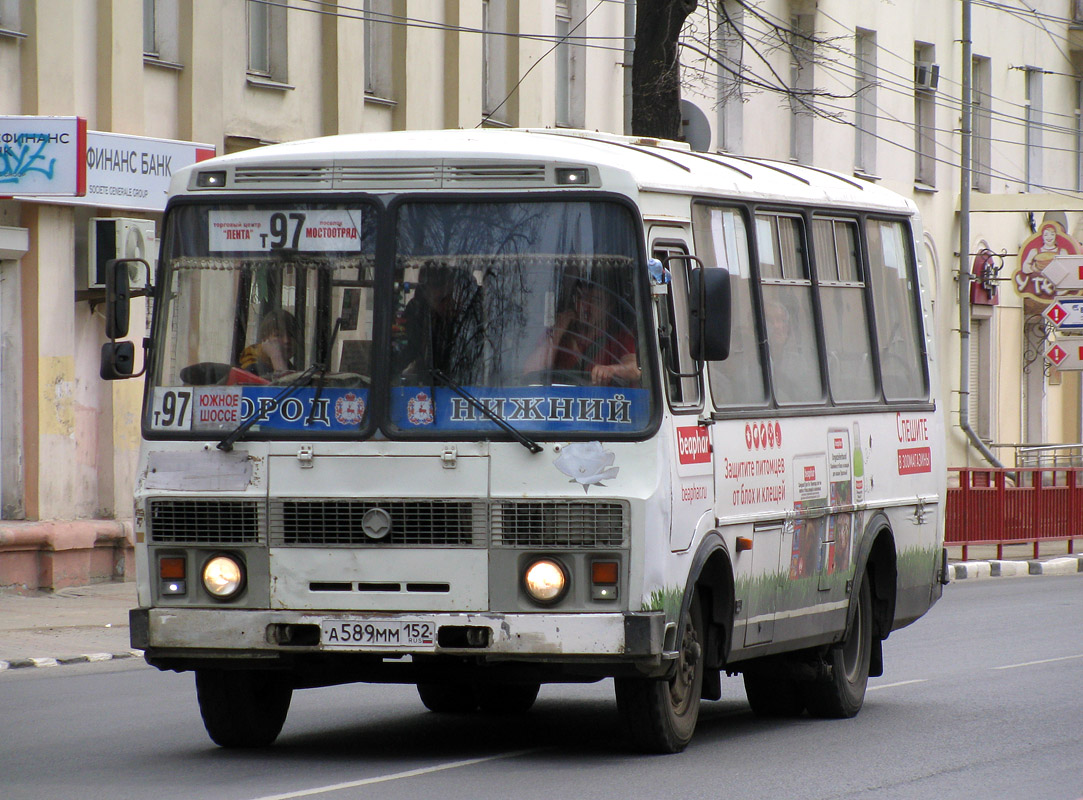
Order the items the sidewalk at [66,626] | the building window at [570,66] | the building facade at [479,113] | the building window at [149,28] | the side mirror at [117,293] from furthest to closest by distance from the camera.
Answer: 1. the building window at [570,66]
2. the building window at [149,28]
3. the building facade at [479,113]
4. the sidewalk at [66,626]
5. the side mirror at [117,293]

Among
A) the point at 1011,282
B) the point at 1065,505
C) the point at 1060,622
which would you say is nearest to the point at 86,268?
the point at 1060,622

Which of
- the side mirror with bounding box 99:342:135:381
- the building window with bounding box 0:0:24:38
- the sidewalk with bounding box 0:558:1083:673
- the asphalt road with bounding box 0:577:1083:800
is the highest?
the building window with bounding box 0:0:24:38

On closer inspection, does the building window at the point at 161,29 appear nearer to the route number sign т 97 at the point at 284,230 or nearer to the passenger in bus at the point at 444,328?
the route number sign т 97 at the point at 284,230

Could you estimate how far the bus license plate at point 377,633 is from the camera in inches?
356

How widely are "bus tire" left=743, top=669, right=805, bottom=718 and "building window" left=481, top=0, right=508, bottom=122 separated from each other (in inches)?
623

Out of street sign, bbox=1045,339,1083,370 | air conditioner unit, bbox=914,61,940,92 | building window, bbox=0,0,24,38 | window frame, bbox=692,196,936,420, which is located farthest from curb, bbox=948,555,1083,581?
air conditioner unit, bbox=914,61,940,92

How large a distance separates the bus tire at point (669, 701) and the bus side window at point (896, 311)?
3.06m

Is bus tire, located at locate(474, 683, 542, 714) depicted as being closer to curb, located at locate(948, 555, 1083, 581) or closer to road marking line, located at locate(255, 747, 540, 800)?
road marking line, located at locate(255, 747, 540, 800)

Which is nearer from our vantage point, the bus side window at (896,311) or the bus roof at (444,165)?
the bus roof at (444,165)

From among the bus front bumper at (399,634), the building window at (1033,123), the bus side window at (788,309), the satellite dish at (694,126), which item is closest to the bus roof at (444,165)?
the bus side window at (788,309)

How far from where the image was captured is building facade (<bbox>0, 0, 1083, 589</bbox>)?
19.5 metres

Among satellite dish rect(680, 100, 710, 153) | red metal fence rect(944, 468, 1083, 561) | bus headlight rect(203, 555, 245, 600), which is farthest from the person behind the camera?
red metal fence rect(944, 468, 1083, 561)

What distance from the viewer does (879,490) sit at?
12094 millimetres

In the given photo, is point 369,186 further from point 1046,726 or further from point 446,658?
point 1046,726
